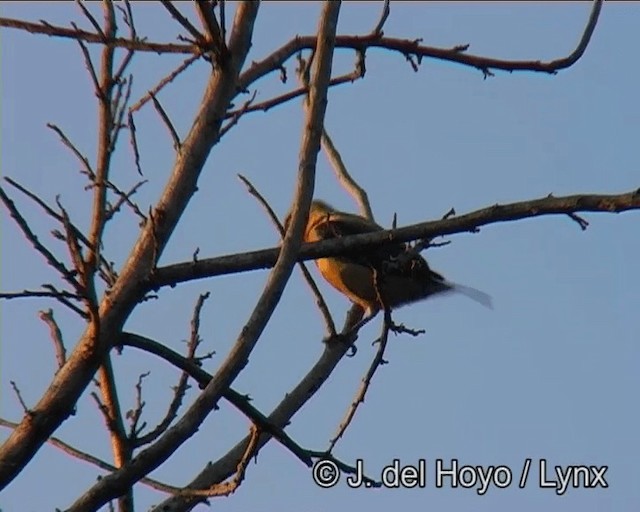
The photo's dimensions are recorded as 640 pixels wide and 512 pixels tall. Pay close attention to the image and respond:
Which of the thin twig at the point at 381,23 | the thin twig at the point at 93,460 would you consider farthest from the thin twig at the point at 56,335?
the thin twig at the point at 381,23

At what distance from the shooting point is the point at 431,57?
2969 millimetres

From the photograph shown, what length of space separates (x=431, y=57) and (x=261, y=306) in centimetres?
104

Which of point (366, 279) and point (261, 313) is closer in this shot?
point (261, 313)

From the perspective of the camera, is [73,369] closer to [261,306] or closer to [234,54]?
[261,306]

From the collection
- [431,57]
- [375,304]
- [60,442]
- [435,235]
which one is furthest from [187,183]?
[375,304]

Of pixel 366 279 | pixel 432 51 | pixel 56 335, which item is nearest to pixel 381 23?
pixel 432 51

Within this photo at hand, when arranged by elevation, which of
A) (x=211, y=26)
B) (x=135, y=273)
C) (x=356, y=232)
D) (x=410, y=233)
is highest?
(x=356, y=232)

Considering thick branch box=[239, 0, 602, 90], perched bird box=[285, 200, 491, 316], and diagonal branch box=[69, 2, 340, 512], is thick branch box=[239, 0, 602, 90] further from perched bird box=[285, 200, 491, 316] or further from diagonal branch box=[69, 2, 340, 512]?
perched bird box=[285, 200, 491, 316]

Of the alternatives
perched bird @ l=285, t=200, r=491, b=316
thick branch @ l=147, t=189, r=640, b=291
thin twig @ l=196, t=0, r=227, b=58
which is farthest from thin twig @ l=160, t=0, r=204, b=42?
perched bird @ l=285, t=200, r=491, b=316

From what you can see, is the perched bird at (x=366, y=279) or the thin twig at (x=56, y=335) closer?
the thin twig at (x=56, y=335)

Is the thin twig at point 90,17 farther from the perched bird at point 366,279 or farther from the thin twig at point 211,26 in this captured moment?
the perched bird at point 366,279

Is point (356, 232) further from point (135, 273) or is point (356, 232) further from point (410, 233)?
point (135, 273)

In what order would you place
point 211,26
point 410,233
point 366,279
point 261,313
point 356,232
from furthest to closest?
1. point 366,279
2. point 356,232
3. point 410,233
4. point 211,26
5. point 261,313

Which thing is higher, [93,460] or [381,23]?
[381,23]
